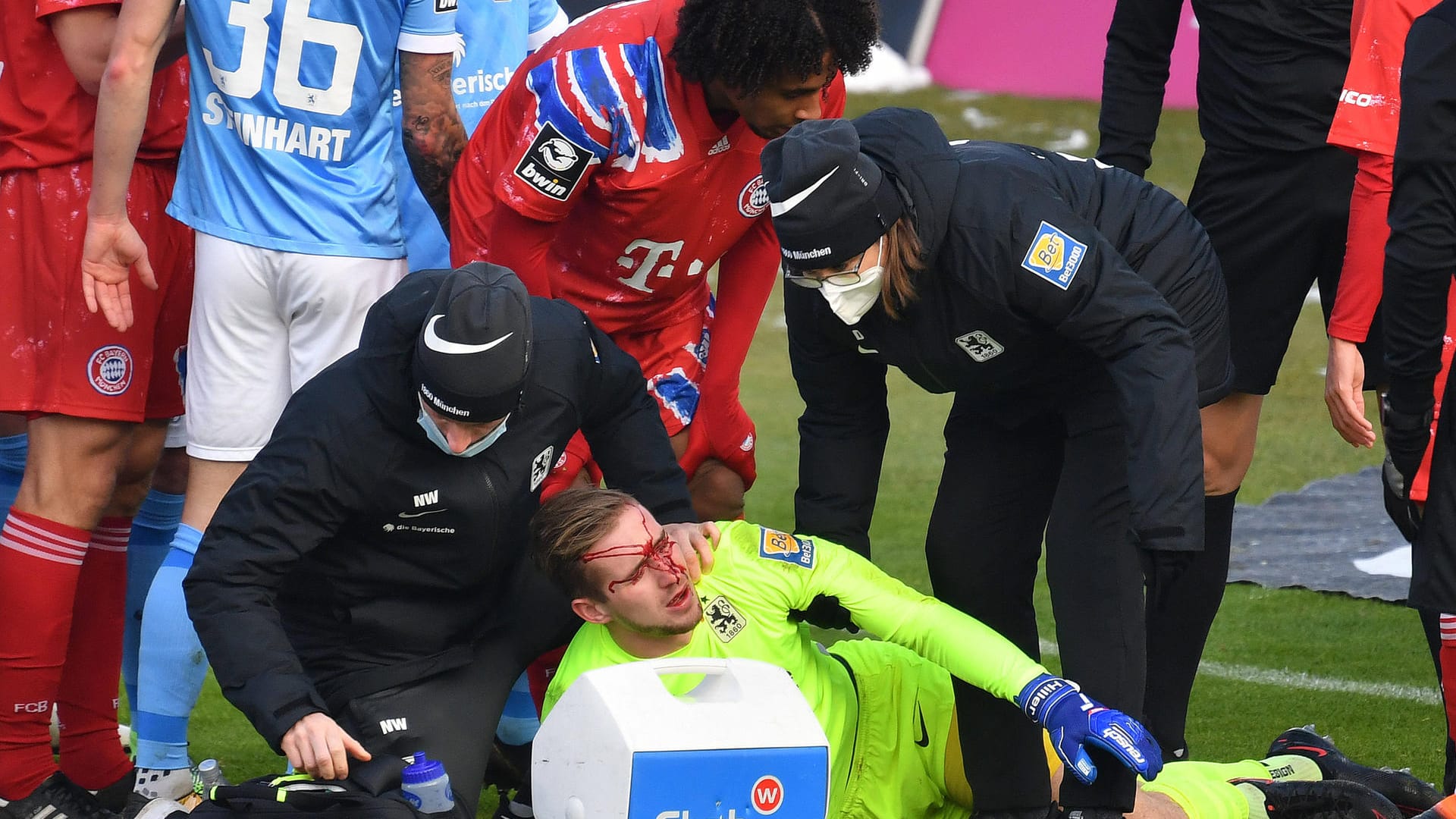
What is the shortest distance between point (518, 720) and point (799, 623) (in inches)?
35.9

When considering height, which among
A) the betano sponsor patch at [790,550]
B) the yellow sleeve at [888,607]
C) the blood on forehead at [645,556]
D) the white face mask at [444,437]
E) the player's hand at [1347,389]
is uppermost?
the white face mask at [444,437]

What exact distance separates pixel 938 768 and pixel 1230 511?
1.07 meters

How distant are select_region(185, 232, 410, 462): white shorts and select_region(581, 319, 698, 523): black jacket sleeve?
62cm

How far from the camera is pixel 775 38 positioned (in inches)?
134

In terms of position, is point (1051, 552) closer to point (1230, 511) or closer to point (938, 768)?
point (938, 768)

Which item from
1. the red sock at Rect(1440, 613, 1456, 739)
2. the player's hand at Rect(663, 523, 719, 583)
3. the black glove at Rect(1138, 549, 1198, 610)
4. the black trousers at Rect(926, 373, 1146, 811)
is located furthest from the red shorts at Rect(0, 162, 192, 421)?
the red sock at Rect(1440, 613, 1456, 739)

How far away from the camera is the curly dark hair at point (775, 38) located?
3396 millimetres

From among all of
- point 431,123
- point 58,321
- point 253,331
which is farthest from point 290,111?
point 58,321

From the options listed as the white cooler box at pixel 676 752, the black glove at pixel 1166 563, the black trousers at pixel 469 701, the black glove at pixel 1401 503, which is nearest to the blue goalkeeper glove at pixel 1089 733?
the black glove at pixel 1166 563

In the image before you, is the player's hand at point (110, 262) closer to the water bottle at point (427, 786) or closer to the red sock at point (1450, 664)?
the water bottle at point (427, 786)

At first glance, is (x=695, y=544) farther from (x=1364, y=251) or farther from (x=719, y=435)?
(x=1364, y=251)

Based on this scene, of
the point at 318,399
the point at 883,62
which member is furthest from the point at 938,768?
the point at 883,62

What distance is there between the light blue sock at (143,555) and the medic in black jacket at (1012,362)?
5.68 feet

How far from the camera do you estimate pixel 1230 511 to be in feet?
13.6
